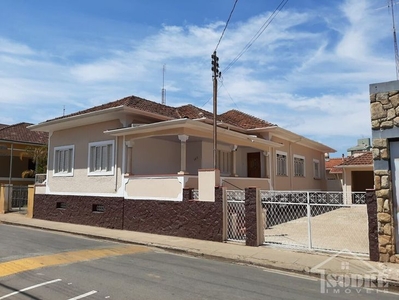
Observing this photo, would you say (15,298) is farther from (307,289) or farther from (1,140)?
(1,140)

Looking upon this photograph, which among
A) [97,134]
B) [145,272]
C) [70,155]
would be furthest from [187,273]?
[70,155]

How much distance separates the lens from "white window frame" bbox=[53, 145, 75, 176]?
17953 millimetres

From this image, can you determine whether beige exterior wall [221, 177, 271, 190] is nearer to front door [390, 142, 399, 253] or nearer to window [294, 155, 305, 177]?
window [294, 155, 305, 177]

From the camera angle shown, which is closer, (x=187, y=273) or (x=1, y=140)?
(x=187, y=273)

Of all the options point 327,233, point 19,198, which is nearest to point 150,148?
point 327,233

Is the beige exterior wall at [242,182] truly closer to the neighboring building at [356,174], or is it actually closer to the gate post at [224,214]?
the gate post at [224,214]

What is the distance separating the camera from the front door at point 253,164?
20.3 metres

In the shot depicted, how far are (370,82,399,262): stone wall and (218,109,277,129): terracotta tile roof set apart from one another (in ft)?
36.1

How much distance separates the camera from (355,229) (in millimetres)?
13039

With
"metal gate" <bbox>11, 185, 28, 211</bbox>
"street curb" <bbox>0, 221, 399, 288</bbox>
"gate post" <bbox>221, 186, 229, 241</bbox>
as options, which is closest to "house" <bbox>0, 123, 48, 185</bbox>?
"metal gate" <bbox>11, 185, 28, 211</bbox>

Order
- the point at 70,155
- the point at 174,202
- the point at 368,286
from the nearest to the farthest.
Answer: the point at 368,286
the point at 174,202
the point at 70,155

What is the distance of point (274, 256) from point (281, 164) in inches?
489

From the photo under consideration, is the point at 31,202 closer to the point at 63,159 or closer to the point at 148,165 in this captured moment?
the point at 63,159

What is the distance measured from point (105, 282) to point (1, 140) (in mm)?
21932
